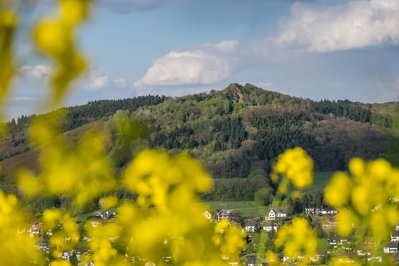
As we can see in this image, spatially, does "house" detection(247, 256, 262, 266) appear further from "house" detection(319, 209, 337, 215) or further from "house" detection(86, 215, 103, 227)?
"house" detection(86, 215, 103, 227)

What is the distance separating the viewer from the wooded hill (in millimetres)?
1349

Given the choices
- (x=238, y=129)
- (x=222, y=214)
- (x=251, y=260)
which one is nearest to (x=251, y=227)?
(x=222, y=214)

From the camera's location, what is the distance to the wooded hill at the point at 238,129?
1.35m

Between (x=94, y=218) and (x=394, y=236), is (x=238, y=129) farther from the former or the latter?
(x=94, y=218)

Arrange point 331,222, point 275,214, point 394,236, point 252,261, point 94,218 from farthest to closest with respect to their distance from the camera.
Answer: point 331,222
point 275,214
point 394,236
point 252,261
point 94,218

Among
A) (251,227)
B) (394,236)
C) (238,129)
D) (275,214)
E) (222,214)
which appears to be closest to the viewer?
(394,236)

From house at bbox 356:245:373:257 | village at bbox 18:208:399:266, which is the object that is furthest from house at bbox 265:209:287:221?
house at bbox 356:245:373:257

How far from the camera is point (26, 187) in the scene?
4.83 feet

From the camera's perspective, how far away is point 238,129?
59.2m

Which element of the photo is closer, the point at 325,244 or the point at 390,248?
the point at 390,248

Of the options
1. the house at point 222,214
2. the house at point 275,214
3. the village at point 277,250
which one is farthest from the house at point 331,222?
the house at point 222,214

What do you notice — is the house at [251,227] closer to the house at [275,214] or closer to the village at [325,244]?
the village at [325,244]

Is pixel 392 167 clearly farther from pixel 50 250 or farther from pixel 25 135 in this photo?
pixel 25 135

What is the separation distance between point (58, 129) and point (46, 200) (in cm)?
48
